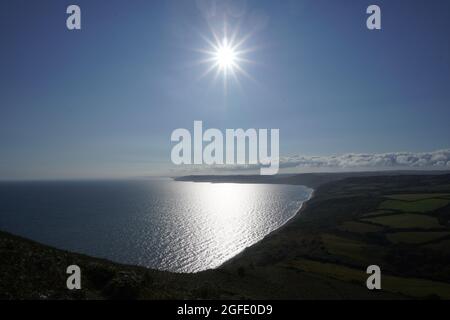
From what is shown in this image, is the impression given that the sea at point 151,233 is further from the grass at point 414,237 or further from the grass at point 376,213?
the grass at point 414,237

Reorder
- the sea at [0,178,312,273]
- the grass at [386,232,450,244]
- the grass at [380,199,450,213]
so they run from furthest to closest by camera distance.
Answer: the grass at [380,199,450,213] < the sea at [0,178,312,273] < the grass at [386,232,450,244]

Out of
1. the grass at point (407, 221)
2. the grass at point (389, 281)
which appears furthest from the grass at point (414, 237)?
the grass at point (389, 281)

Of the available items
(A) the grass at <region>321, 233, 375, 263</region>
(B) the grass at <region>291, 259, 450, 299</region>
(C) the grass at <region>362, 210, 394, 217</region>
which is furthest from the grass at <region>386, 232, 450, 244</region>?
(C) the grass at <region>362, 210, 394, 217</region>

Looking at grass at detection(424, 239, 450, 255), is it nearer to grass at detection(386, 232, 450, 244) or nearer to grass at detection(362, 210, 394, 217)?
grass at detection(386, 232, 450, 244)
